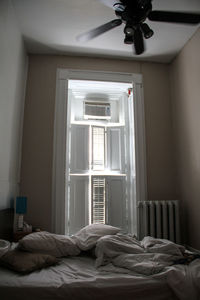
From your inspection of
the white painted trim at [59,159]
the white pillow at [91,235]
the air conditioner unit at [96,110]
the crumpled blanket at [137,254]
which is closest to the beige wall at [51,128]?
the white painted trim at [59,159]

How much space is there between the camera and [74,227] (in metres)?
3.41

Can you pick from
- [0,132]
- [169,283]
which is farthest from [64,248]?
[0,132]

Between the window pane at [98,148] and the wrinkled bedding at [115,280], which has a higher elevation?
the window pane at [98,148]

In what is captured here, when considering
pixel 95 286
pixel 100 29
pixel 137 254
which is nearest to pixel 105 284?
pixel 95 286

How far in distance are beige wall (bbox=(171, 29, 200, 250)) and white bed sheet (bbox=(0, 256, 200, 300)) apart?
152 cm

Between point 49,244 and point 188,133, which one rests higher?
point 188,133

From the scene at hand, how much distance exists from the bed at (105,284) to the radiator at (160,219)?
1.37 m

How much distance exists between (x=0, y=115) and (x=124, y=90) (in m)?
2.19

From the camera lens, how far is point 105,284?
1.55m

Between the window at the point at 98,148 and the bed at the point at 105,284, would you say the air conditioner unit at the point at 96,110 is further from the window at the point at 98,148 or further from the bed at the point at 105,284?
the bed at the point at 105,284

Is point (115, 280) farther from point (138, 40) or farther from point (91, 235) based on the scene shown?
point (138, 40)

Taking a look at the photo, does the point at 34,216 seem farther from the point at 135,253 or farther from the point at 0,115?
the point at 135,253

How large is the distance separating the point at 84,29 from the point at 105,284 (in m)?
2.92

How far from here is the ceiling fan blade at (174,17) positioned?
205cm
